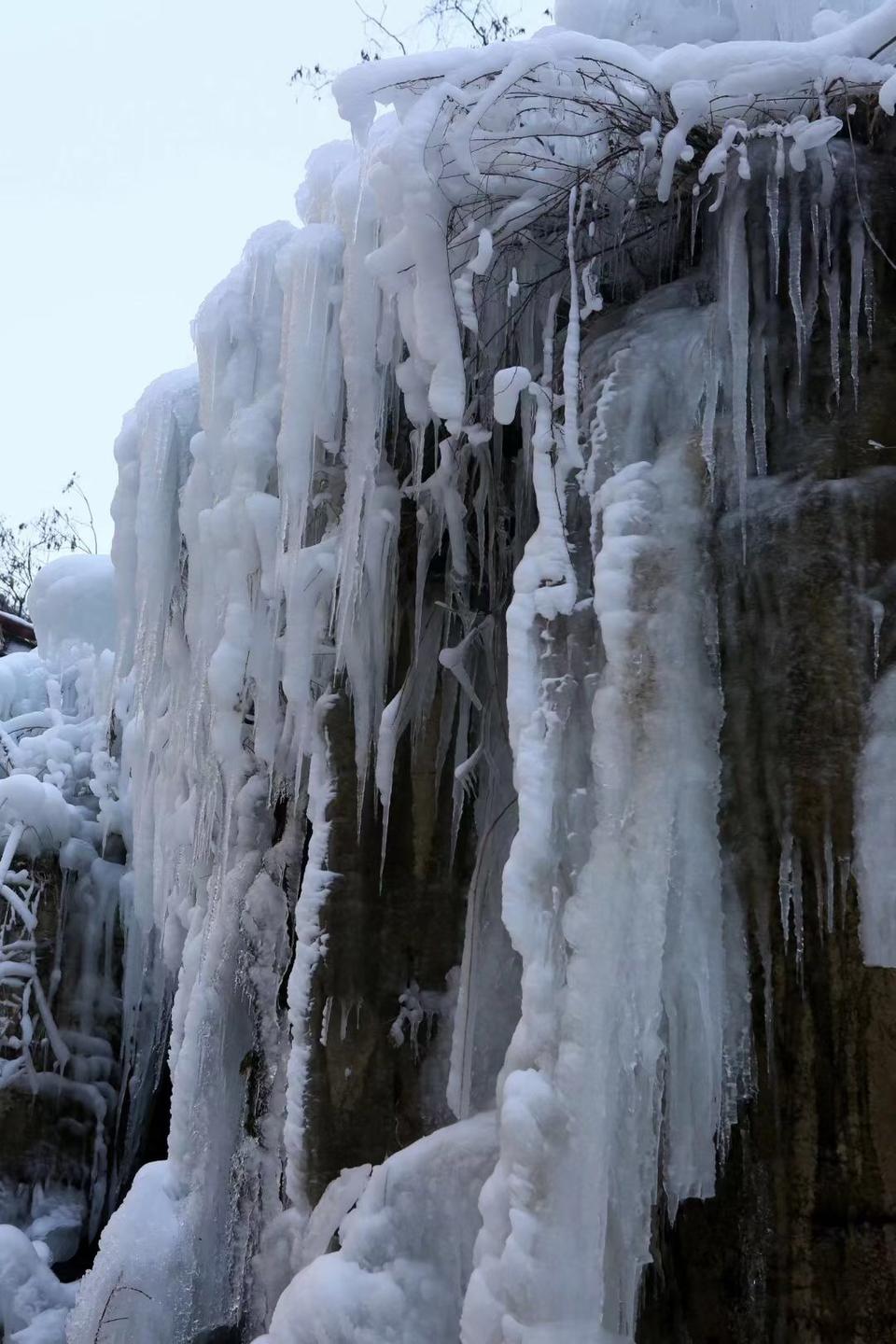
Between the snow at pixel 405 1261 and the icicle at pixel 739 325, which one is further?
the snow at pixel 405 1261

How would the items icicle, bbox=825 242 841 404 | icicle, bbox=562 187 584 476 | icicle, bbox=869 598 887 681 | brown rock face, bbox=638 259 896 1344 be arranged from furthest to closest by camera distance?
icicle, bbox=562 187 584 476
icicle, bbox=825 242 841 404
icicle, bbox=869 598 887 681
brown rock face, bbox=638 259 896 1344

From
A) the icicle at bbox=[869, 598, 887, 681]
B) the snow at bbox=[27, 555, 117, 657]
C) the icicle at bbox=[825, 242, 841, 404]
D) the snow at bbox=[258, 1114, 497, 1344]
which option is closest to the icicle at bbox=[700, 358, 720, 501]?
the icicle at bbox=[825, 242, 841, 404]

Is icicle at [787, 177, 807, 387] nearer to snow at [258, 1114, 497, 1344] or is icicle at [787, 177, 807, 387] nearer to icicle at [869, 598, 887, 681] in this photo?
icicle at [869, 598, 887, 681]

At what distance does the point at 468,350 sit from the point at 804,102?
1.11m

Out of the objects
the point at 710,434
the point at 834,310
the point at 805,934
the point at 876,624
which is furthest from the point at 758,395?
the point at 805,934

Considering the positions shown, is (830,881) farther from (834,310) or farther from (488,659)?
(488,659)

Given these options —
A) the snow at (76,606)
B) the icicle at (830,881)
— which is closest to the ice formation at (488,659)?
the icicle at (830,881)

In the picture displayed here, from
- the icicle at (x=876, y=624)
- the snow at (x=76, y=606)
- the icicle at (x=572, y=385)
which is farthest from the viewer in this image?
the snow at (x=76, y=606)

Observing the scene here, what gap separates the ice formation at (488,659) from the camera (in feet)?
8.20

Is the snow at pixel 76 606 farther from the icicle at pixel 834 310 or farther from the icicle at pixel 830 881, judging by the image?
the icicle at pixel 830 881

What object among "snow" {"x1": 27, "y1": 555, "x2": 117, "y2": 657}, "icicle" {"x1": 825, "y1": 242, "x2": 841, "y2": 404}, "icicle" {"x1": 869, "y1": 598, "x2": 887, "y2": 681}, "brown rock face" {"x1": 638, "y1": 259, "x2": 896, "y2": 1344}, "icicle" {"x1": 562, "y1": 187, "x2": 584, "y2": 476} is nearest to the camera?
"brown rock face" {"x1": 638, "y1": 259, "x2": 896, "y2": 1344}

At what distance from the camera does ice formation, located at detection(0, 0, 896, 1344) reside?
2498mm

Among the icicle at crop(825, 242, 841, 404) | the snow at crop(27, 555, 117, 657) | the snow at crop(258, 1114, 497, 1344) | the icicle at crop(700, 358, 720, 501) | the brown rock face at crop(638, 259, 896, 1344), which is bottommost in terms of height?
the snow at crop(258, 1114, 497, 1344)

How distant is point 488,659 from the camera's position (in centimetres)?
388
